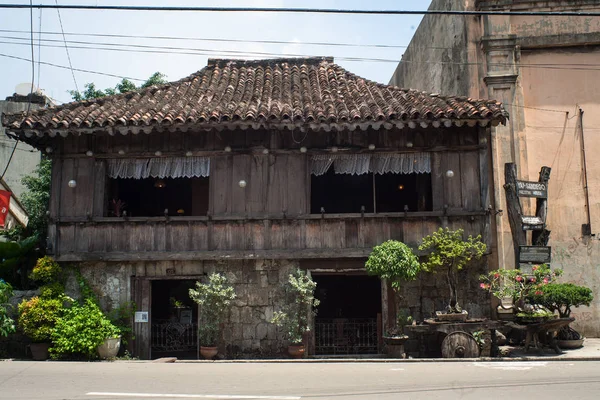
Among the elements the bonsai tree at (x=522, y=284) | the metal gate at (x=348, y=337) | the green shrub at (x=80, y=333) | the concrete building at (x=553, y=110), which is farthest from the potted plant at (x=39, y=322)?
the concrete building at (x=553, y=110)

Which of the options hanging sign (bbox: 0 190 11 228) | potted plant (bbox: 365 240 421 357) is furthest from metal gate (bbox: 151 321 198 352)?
hanging sign (bbox: 0 190 11 228)

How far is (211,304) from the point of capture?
12875 mm

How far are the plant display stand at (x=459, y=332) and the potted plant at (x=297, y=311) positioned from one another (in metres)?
2.32

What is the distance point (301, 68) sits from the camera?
17.0m

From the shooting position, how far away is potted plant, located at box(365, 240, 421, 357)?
12.1m

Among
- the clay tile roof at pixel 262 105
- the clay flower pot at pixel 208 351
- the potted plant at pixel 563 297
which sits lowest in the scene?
the clay flower pot at pixel 208 351

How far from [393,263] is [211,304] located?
4.21m

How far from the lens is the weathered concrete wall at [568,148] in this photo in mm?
15219

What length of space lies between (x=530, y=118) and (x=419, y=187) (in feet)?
12.7

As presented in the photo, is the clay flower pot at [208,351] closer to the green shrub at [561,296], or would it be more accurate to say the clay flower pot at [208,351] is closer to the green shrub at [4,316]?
the green shrub at [4,316]

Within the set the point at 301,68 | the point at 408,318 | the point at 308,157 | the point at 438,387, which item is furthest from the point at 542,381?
the point at 301,68

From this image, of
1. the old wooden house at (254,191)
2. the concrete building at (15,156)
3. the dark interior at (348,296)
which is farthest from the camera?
the concrete building at (15,156)

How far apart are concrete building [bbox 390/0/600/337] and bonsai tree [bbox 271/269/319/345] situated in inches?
209

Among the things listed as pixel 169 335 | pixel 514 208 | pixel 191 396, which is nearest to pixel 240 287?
pixel 169 335
